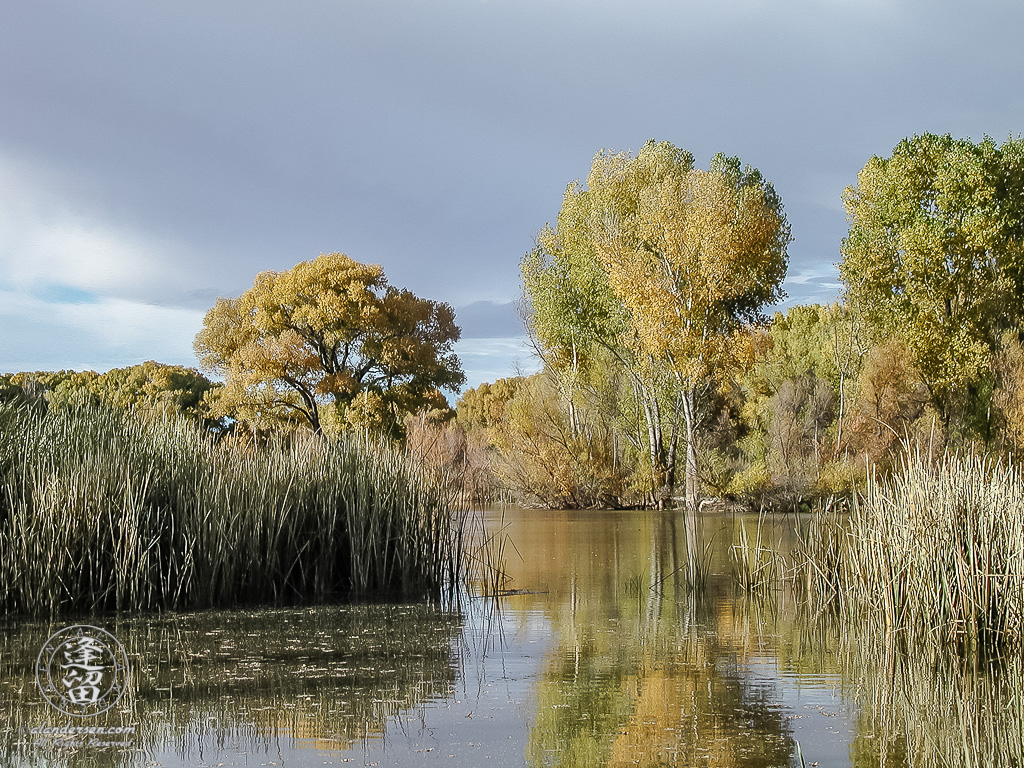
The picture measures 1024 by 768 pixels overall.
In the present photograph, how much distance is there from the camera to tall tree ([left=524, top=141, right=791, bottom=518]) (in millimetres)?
22234

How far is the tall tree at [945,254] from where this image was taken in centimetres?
2169

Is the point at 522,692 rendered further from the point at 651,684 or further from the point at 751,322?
the point at 751,322

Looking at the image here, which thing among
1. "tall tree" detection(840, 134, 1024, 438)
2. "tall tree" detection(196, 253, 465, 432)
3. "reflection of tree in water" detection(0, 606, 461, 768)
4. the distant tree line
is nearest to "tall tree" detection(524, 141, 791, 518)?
the distant tree line

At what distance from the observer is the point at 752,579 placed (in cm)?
898

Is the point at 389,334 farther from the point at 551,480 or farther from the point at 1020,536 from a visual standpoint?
the point at 1020,536

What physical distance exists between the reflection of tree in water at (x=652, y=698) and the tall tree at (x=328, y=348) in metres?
23.2

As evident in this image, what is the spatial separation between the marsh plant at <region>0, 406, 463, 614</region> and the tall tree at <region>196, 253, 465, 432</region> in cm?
2073

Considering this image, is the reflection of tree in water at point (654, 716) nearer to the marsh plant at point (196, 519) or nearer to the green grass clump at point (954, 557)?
the green grass clump at point (954, 557)

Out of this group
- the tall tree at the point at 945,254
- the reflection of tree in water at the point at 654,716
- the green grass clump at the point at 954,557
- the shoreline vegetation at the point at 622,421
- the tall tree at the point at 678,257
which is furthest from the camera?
the tall tree at the point at 678,257

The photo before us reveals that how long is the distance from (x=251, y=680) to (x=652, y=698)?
2.12m

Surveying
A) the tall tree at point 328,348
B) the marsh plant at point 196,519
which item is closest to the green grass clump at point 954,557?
the marsh plant at point 196,519

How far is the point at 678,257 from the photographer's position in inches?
885

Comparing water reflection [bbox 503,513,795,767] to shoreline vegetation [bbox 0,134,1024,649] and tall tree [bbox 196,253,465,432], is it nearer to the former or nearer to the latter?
shoreline vegetation [bbox 0,134,1024,649]

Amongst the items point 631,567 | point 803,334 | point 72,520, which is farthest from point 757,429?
point 72,520
